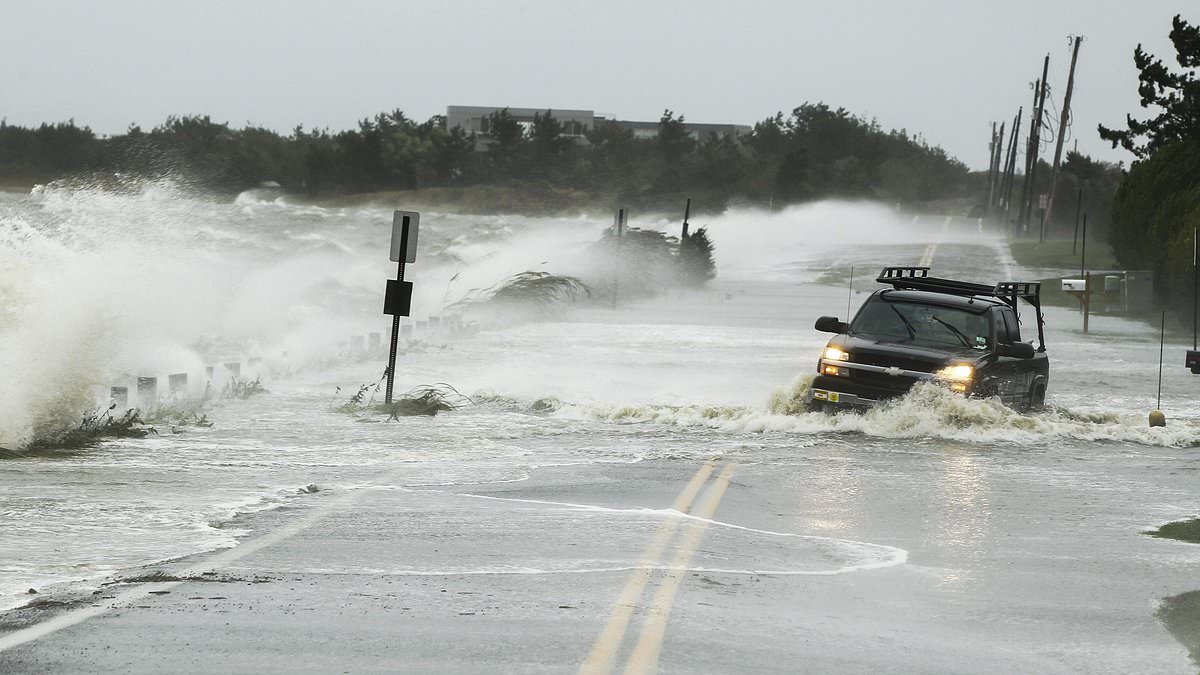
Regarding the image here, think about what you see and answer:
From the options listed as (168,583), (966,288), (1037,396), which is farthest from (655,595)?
(1037,396)

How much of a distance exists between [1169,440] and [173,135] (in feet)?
356

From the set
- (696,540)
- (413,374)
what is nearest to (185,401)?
(413,374)

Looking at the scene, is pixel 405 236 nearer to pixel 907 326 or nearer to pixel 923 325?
pixel 907 326

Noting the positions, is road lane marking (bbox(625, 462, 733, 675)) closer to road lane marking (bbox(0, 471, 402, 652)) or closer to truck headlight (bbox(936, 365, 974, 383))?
road lane marking (bbox(0, 471, 402, 652))

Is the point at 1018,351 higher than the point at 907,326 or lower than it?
lower

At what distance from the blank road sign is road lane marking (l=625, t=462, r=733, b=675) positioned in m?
8.20

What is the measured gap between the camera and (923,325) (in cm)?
1781

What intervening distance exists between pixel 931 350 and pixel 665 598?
9687 millimetres

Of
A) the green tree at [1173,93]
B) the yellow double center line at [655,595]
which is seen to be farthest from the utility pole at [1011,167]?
the yellow double center line at [655,595]

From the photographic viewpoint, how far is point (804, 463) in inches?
561

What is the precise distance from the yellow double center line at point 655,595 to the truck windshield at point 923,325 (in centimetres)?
590

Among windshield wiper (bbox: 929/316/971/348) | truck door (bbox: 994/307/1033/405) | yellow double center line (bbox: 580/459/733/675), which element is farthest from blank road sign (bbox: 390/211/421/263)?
yellow double center line (bbox: 580/459/733/675)

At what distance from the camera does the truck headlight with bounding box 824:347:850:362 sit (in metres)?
17.0

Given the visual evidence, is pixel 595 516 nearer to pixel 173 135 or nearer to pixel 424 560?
pixel 424 560
